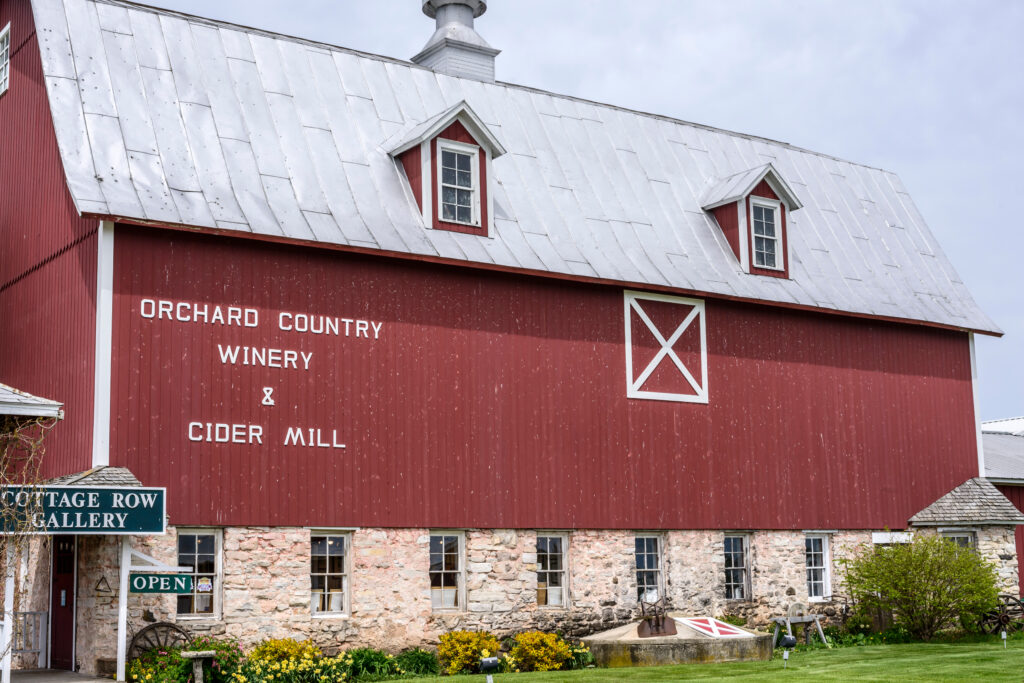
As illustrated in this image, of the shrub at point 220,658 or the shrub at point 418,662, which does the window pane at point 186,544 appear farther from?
the shrub at point 418,662

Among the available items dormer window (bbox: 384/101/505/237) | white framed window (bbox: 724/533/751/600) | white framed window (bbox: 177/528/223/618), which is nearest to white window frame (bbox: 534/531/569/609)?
white framed window (bbox: 724/533/751/600)


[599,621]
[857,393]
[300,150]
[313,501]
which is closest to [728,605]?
[599,621]

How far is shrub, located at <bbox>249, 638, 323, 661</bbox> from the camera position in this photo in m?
17.0

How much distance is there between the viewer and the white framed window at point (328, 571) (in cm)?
1838

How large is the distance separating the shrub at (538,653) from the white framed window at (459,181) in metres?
→ 6.60

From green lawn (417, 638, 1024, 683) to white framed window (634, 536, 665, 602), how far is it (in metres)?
2.41

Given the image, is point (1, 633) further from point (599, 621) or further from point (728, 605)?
point (728, 605)

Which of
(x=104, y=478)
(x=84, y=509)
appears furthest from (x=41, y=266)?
(x=84, y=509)

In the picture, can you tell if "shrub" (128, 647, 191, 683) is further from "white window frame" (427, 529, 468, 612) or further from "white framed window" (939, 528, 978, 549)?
"white framed window" (939, 528, 978, 549)

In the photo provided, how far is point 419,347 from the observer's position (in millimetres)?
19750

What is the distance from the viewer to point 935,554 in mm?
22344

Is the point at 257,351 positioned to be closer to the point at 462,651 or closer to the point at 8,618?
the point at 8,618

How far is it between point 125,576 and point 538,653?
6.28m

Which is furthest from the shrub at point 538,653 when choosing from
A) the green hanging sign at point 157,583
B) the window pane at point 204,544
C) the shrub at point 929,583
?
the shrub at point 929,583
